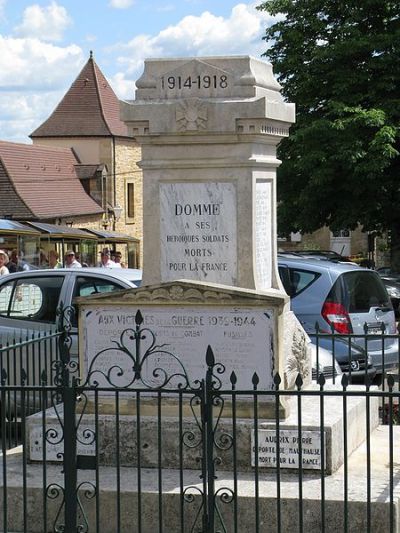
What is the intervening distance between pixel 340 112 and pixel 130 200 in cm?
4206

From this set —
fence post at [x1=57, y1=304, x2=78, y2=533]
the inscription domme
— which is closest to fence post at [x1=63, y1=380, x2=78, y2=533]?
fence post at [x1=57, y1=304, x2=78, y2=533]

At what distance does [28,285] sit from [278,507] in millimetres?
6680

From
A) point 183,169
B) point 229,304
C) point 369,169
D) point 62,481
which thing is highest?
point 369,169

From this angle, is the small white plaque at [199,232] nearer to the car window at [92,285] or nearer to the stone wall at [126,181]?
the car window at [92,285]

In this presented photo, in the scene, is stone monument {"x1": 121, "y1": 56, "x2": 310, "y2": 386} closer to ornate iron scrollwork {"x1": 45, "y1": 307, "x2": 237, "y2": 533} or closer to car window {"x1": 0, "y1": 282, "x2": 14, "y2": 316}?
ornate iron scrollwork {"x1": 45, "y1": 307, "x2": 237, "y2": 533}

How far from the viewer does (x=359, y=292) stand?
1523 cm

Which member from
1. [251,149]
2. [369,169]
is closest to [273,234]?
[251,149]

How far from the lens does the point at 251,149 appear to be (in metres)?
8.52

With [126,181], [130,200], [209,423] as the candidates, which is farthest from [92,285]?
[130,200]

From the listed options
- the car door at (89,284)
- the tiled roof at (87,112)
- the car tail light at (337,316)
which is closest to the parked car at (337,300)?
the car tail light at (337,316)

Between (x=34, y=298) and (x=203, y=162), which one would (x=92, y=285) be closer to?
(x=34, y=298)

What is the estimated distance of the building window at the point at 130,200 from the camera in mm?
72875

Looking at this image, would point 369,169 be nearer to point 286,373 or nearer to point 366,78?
point 366,78

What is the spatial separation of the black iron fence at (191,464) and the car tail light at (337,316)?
570 cm
